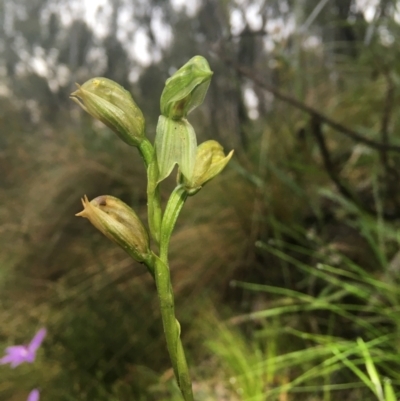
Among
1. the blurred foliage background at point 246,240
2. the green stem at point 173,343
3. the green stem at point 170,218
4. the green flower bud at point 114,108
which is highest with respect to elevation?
the green flower bud at point 114,108

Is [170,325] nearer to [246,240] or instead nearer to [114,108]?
[114,108]

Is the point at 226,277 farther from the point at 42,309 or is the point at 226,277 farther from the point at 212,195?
the point at 42,309

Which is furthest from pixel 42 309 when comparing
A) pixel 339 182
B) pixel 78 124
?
pixel 78 124

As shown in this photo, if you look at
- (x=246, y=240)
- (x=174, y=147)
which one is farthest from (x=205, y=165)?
(x=246, y=240)

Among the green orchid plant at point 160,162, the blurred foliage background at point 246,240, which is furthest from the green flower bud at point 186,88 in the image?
the blurred foliage background at point 246,240

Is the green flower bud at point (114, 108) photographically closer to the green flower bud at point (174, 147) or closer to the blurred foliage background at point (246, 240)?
the green flower bud at point (174, 147)

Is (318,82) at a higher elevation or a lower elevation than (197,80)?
lower
